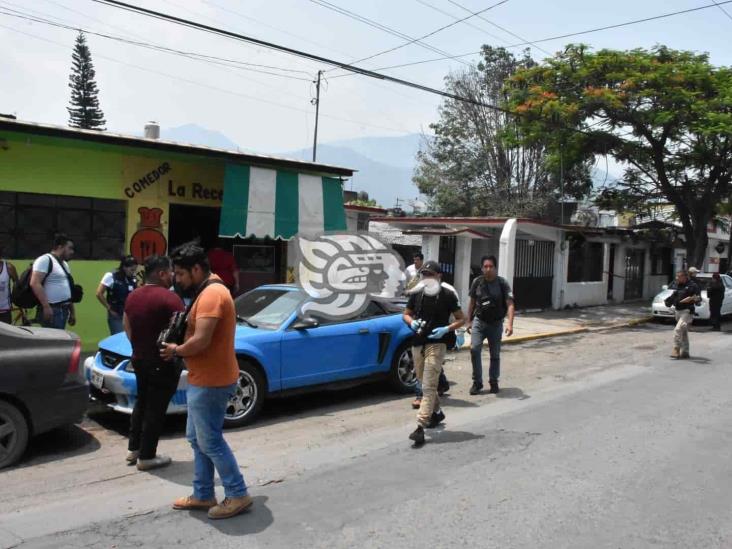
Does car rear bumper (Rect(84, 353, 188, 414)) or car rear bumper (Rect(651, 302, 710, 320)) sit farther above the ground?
car rear bumper (Rect(651, 302, 710, 320))

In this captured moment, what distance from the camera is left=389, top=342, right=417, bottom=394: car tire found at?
796 centimetres

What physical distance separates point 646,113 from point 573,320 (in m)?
6.36

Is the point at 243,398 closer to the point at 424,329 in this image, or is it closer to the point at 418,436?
the point at 418,436

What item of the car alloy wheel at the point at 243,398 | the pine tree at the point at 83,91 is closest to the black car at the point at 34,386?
the car alloy wheel at the point at 243,398

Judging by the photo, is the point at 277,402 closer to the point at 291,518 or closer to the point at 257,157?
the point at 291,518

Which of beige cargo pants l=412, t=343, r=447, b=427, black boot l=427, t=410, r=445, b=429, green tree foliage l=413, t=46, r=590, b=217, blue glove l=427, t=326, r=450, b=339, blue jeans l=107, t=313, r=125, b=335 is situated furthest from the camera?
green tree foliage l=413, t=46, r=590, b=217

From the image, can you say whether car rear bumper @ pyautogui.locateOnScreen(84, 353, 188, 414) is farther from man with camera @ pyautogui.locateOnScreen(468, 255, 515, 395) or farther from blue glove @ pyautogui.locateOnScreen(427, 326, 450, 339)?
man with camera @ pyautogui.locateOnScreen(468, 255, 515, 395)

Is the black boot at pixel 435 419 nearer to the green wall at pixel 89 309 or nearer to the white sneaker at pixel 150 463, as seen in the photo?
the white sneaker at pixel 150 463

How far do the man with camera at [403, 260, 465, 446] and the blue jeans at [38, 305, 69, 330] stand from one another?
409 centimetres

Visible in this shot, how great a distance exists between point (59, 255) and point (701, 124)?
16829 millimetres

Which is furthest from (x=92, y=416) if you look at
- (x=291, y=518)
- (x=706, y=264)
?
(x=706, y=264)

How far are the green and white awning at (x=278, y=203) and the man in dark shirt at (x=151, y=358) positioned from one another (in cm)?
541

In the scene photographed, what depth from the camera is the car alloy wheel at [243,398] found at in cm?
639

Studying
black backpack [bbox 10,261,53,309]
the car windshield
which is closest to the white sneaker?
the car windshield
